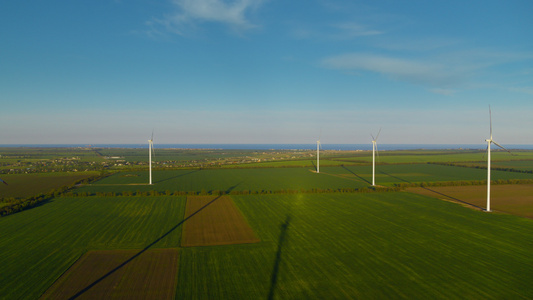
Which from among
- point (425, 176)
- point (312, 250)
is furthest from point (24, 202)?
point (425, 176)

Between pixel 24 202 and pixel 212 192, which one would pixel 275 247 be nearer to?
pixel 212 192

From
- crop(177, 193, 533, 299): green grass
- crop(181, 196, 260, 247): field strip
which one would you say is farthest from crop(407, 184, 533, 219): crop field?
crop(181, 196, 260, 247): field strip

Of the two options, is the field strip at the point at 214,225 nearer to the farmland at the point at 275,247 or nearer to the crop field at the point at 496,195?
the farmland at the point at 275,247

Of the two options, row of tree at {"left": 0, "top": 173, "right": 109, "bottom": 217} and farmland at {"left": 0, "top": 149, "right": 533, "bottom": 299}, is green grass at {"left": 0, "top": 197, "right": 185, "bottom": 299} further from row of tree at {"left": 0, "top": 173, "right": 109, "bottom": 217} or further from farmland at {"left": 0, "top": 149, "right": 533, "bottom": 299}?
row of tree at {"left": 0, "top": 173, "right": 109, "bottom": 217}

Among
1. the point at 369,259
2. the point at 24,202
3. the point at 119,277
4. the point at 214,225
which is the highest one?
the point at 24,202

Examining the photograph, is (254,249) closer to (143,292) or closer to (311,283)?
(311,283)
